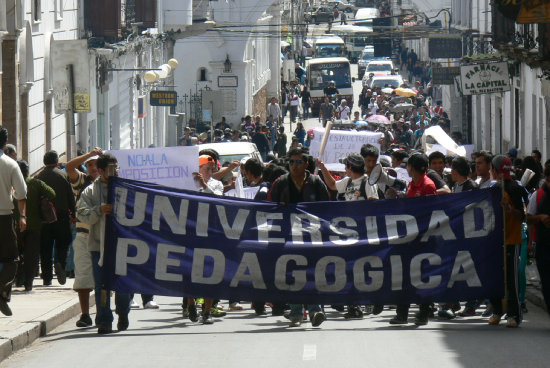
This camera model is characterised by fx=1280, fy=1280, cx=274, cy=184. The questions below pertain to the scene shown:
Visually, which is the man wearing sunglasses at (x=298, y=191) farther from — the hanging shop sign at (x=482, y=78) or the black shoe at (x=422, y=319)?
the hanging shop sign at (x=482, y=78)

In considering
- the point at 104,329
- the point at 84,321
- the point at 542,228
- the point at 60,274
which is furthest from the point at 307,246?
the point at 60,274

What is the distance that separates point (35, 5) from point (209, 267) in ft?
46.8

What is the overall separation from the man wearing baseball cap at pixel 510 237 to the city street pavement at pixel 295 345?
161mm

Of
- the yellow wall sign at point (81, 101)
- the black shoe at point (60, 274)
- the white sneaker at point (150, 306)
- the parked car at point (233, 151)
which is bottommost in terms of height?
the white sneaker at point (150, 306)

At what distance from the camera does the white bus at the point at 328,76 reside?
67625mm

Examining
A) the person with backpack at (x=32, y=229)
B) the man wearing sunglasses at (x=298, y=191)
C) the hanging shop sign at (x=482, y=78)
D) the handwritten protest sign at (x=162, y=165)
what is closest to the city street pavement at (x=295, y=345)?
the man wearing sunglasses at (x=298, y=191)

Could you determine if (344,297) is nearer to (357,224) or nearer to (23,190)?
(357,224)

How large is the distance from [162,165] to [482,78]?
1881 centimetres

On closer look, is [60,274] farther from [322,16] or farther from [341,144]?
[322,16]

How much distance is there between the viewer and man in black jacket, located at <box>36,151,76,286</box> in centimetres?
1591

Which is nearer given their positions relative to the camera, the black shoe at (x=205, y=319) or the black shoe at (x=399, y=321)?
the black shoe at (x=399, y=321)

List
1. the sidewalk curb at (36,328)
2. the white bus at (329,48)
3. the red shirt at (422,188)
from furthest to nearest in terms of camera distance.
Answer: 1. the white bus at (329,48)
2. the red shirt at (422,188)
3. the sidewalk curb at (36,328)

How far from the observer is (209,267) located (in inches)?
476

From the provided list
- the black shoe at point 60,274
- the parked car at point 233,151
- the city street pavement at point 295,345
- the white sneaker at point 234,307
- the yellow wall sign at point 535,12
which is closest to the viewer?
the city street pavement at point 295,345
